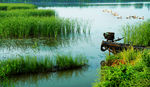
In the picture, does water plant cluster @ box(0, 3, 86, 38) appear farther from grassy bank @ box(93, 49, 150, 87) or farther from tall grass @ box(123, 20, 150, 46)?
grassy bank @ box(93, 49, 150, 87)

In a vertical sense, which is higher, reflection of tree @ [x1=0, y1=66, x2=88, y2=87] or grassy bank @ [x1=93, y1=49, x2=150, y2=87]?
grassy bank @ [x1=93, y1=49, x2=150, y2=87]

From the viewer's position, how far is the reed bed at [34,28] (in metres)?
18.3

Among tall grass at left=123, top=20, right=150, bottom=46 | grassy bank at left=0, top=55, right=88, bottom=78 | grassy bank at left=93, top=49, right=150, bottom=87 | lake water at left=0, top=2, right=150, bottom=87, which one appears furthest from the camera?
tall grass at left=123, top=20, right=150, bottom=46

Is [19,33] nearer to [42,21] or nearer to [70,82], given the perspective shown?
[42,21]

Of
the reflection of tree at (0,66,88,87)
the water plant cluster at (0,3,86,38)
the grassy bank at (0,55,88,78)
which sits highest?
the water plant cluster at (0,3,86,38)

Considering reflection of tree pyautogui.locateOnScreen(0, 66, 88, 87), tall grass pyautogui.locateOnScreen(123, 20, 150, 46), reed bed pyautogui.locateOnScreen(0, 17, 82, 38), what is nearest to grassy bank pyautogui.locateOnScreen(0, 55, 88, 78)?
reflection of tree pyautogui.locateOnScreen(0, 66, 88, 87)

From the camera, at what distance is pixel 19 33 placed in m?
18.5

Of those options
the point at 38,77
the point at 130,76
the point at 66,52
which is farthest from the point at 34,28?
the point at 130,76

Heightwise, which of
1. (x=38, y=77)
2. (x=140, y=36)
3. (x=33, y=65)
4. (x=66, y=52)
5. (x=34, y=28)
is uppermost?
(x=140, y=36)

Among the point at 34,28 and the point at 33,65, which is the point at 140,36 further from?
the point at 34,28

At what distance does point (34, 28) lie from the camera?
62.2 feet

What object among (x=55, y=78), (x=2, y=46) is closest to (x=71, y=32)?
(x=2, y=46)

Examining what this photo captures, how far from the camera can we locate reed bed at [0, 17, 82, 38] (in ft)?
60.0

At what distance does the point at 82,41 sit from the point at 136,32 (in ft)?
16.1
